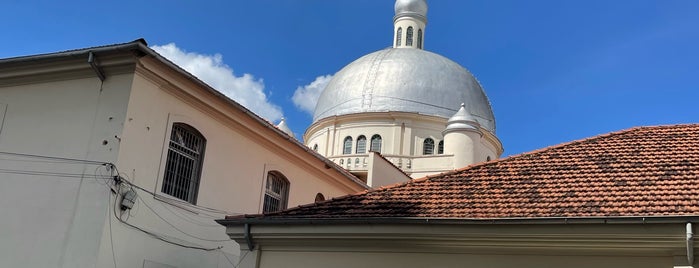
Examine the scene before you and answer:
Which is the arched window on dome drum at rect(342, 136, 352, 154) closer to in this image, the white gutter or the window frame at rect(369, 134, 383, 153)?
the window frame at rect(369, 134, 383, 153)

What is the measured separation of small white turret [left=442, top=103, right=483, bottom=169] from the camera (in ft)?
107

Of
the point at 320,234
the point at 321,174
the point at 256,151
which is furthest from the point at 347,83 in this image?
the point at 320,234

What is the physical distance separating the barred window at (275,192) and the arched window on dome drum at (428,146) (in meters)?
17.0

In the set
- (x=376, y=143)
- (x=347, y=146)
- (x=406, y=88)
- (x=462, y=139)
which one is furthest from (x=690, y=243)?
(x=406, y=88)

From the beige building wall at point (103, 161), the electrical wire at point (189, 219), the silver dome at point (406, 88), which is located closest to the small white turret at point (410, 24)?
the silver dome at point (406, 88)

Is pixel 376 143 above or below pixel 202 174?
above

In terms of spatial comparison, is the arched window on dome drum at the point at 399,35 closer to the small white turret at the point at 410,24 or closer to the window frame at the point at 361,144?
the small white turret at the point at 410,24

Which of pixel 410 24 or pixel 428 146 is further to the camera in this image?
pixel 410 24

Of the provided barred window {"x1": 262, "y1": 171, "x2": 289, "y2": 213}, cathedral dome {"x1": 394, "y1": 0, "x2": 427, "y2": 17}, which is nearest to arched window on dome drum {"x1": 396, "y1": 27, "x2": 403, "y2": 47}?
cathedral dome {"x1": 394, "y1": 0, "x2": 427, "y2": 17}

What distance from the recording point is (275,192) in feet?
60.9

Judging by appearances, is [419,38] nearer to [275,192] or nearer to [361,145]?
[361,145]

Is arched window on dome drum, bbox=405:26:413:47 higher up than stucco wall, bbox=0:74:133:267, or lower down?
higher up

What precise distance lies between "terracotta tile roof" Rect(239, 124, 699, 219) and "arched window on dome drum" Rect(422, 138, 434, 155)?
2248 centimetres

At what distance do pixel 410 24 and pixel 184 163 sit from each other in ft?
101
